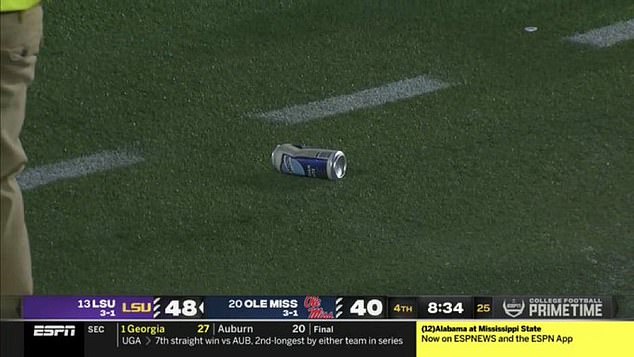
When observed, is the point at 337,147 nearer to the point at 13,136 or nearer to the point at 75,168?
the point at 75,168

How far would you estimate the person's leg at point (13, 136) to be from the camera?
6.14 m

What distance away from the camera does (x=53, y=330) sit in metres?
6.11

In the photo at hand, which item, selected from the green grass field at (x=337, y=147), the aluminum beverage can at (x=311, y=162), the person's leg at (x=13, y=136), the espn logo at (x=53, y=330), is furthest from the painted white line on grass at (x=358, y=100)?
the espn logo at (x=53, y=330)

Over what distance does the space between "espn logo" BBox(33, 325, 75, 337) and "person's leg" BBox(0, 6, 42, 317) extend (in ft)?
0.44

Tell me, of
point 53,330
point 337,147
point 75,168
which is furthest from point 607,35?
point 53,330

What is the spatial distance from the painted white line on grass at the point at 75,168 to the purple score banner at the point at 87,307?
134 centimetres

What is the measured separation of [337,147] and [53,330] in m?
2.08

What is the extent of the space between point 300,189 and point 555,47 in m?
1.88

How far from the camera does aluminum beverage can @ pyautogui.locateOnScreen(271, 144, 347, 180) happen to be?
7.52 metres

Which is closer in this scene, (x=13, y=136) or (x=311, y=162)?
(x=13, y=136)

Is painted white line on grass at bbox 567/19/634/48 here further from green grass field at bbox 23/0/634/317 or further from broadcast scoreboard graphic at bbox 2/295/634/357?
broadcast scoreboard graphic at bbox 2/295/634/357

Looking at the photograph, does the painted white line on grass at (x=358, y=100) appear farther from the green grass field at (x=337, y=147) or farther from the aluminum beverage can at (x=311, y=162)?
the aluminum beverage can at (x=311, y=162)

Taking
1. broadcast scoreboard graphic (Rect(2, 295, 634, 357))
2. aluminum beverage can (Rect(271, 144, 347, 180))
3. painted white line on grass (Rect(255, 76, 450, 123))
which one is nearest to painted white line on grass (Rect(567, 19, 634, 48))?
painted white line on grass (Rect(255, 76, 450, 123))

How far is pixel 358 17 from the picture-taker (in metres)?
9.09
